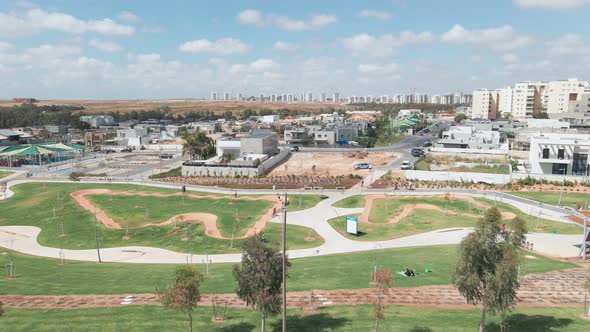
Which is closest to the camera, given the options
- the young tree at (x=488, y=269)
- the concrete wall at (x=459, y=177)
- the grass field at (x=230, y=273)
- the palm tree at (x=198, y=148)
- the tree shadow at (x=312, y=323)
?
the young tree at (x=488, y=269)

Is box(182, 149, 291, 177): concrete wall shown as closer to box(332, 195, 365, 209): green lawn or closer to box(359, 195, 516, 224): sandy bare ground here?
box(332, 195, 365, 209): green lawn

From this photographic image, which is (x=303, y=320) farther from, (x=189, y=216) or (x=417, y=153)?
(x=417, y=153)

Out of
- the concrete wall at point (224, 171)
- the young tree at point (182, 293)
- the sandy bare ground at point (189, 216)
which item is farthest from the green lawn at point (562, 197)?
the young tree at point (182, 293)

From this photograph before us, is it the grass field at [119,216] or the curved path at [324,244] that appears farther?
the grass field at [119,216]

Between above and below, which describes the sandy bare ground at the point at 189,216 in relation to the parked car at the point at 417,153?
below

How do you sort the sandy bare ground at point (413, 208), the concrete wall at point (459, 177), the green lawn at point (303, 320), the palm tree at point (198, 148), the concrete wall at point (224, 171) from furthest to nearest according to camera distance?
the palm tree at point (198, 148)
the concrete wall at point (224, 171)
the concrete wall at point (459, 177)
the sandy bare ground at point (413, 208)
the green lawn at point (303, 320)

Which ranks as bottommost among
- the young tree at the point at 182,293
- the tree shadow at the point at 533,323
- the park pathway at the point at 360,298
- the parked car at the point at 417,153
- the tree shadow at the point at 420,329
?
the park pathway at the point at 360,298

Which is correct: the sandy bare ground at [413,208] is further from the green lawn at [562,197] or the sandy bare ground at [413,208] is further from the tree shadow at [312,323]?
the tree shadow at [312,323]
